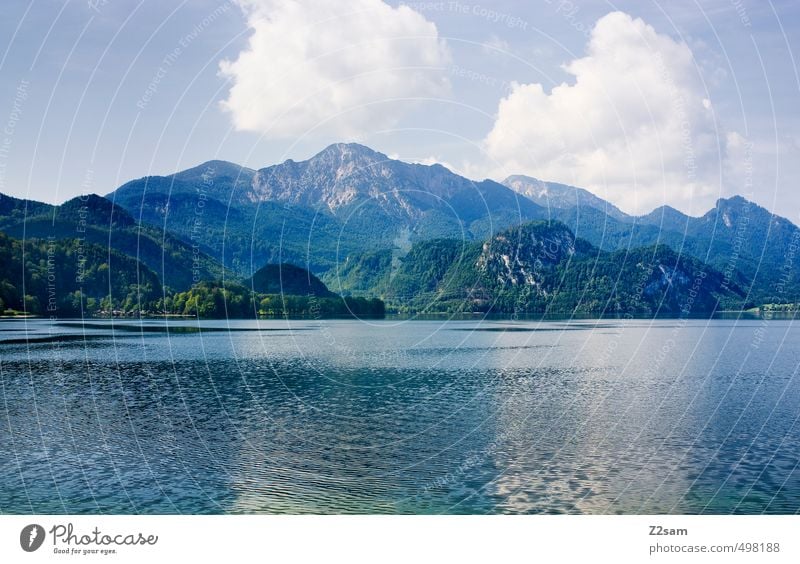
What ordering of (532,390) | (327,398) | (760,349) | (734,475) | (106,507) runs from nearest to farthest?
(106,507) < (734,475) < (327,398) < (532,390) < (760,349)

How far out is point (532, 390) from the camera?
6694 centimetres

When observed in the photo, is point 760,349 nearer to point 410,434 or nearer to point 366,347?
point 366,347

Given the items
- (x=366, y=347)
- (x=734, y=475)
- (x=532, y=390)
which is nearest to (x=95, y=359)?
(x=366, y=347)

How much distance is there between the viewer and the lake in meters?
33.3

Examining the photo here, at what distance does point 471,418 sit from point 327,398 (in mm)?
15944

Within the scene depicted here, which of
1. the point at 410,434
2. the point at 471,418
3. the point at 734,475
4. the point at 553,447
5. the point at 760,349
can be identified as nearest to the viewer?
the point at 734,475

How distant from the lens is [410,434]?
46750 millimetres

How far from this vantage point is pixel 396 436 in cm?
4619

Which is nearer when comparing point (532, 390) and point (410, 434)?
point (410, 434)

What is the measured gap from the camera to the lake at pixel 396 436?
33344mm
